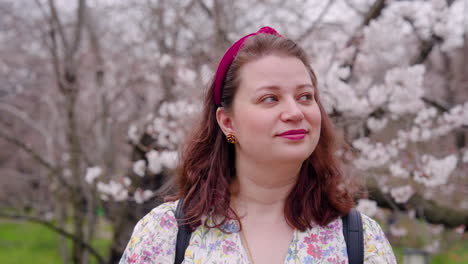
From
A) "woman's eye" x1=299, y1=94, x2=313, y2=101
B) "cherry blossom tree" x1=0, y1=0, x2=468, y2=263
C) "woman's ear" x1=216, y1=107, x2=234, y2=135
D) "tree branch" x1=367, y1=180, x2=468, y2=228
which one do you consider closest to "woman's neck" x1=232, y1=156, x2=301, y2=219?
"woman's ear" x1=216, y1=107, x2=234, y2=135

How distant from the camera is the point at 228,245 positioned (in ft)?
4.56

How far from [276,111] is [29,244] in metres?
8.69

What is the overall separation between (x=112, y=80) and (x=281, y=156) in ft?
18.6

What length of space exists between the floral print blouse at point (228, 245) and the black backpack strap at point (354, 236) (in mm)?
13

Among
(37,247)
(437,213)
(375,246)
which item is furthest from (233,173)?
(37,247)

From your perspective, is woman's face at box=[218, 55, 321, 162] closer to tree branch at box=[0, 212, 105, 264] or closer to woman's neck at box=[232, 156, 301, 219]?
woman's neck at box=[232, 156, 301, 219]

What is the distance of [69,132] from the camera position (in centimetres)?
485

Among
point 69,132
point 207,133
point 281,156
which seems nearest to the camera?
point 281,156

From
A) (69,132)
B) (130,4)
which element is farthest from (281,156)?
(130,4)

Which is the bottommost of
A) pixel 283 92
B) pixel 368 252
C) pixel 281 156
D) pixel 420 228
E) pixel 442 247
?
pixel 442 247

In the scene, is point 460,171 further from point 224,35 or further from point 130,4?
point 130,4

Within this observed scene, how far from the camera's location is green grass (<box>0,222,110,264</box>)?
305 inches

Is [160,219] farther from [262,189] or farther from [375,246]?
[375,246]

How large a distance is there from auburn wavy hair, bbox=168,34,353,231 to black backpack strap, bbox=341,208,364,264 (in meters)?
0.03
